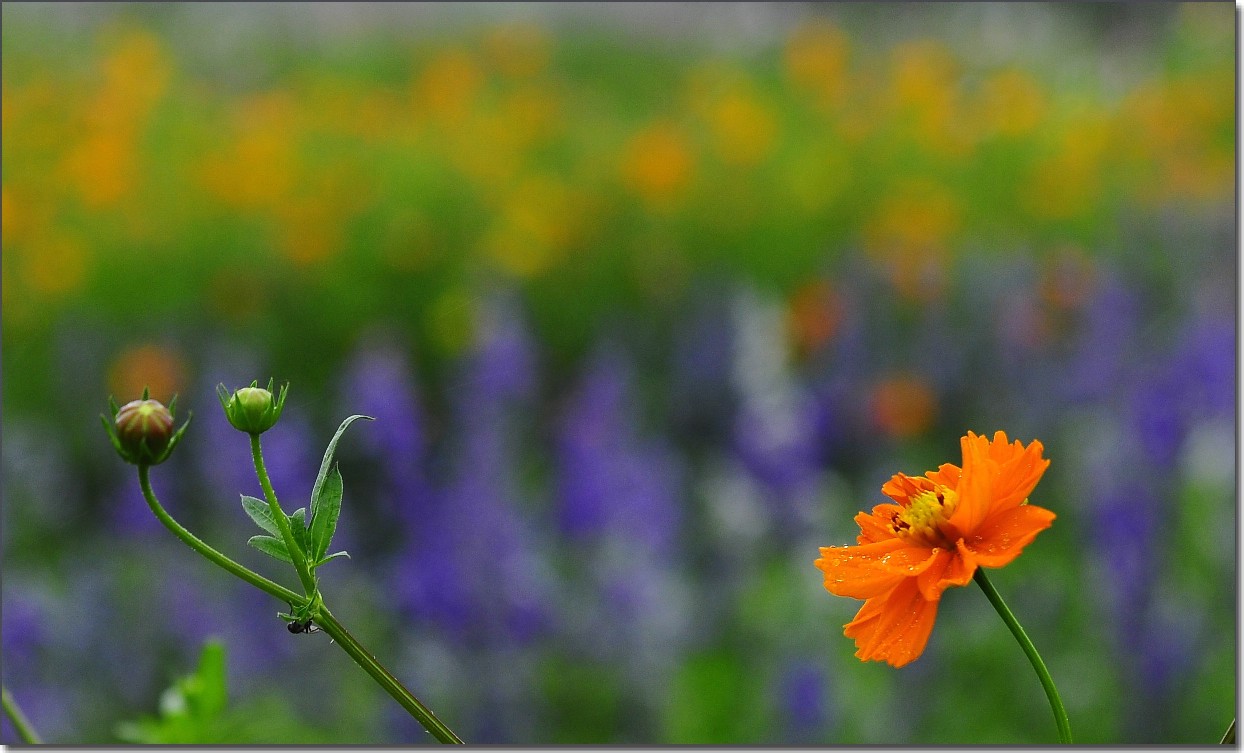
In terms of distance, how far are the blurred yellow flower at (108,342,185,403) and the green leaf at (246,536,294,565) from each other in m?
1.10

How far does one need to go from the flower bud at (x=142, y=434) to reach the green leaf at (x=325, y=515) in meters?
0.03

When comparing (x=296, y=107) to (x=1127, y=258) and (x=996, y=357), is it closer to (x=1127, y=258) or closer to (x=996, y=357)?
(x=996, y=357)

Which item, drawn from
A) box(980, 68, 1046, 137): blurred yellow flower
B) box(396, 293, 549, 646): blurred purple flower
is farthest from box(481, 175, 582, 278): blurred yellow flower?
box(980, 68, 1046, 137): blurred yellow flower

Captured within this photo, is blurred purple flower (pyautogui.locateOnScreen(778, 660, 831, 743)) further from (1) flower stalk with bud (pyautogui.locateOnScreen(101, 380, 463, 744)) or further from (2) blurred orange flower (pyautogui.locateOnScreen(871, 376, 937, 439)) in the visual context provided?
(1) flower stalk with bud (pyautogui.locateOnScreen(101, 380, 463, 744))

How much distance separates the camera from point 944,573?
0.27m

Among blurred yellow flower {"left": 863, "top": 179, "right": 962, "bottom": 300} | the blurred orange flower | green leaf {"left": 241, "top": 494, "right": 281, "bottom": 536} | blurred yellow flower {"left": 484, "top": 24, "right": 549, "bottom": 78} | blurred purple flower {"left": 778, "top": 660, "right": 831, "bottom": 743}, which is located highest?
blurred yellow flower {"left": 484, "top": 24, "right": 549, "bottom": 78}

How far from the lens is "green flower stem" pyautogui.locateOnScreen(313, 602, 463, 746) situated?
255 millimetres

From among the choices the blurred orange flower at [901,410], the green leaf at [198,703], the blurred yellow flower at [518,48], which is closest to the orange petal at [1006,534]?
the green leaf at [198,703]

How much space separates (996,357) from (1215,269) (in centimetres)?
27

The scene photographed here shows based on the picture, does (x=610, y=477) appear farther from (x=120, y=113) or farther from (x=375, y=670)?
(x=375, y=670)

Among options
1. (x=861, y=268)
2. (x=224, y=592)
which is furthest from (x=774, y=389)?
(x=224, y=592)

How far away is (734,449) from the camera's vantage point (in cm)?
147

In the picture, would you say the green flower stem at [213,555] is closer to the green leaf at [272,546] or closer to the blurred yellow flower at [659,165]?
the green leaf at [272,546]

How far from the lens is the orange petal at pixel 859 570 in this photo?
26cm
